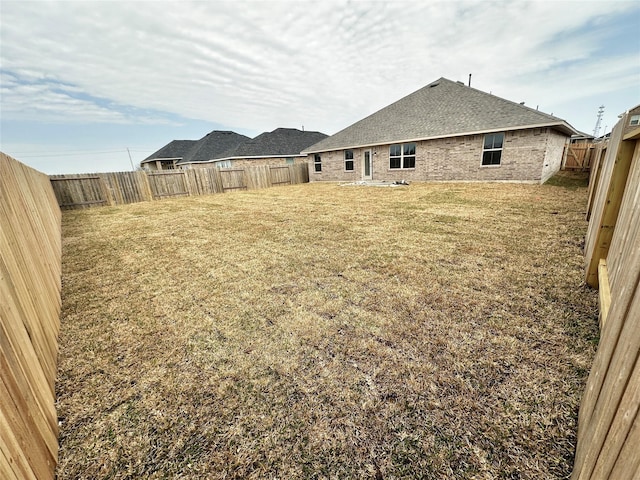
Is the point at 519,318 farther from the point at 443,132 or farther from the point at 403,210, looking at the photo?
the point at 443,132

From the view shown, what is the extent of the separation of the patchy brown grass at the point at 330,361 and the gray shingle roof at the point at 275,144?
2153 cm

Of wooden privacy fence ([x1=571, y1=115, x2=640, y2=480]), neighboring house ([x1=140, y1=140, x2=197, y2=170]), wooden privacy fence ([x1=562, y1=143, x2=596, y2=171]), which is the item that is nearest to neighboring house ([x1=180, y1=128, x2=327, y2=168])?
neighboring house ([x1=140, y1=140, x2=197, y2=170])

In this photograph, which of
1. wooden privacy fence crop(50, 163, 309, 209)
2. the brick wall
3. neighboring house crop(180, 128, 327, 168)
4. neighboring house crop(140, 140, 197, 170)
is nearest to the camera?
the brick wall

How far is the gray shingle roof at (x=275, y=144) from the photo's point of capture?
79.8 ft

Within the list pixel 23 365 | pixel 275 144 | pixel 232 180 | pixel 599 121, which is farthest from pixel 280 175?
pixel 599 121

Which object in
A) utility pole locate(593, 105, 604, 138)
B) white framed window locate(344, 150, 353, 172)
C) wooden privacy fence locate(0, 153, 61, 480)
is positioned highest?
utility pole locate(593, 105, 604, 138)

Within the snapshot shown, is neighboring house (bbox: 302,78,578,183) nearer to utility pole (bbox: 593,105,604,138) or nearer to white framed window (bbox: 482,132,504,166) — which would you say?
white framed window (bbox: 482,132,504,166)

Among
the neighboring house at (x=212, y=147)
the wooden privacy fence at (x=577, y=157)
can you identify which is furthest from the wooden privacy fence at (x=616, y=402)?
the neighboring house at (x=212, y=147)

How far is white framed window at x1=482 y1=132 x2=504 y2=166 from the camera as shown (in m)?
12.4

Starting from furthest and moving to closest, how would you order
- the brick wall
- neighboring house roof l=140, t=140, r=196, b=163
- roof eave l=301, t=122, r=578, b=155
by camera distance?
neighboring house roof l=140, t=140, r=196, b=163, the brick wall, roof eave l=301, t=122, r=578, b=155

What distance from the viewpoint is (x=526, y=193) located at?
31.8 feet

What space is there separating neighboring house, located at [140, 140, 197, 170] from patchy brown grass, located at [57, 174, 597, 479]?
31.4m

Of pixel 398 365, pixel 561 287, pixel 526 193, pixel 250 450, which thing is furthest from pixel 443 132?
pixel 250 450

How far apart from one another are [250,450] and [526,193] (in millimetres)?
11977
